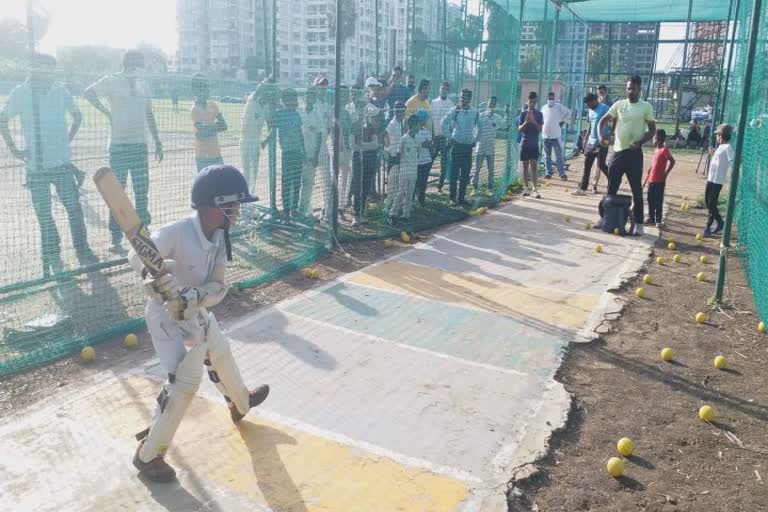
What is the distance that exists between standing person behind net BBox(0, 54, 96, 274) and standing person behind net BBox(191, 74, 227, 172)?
5.06 feet

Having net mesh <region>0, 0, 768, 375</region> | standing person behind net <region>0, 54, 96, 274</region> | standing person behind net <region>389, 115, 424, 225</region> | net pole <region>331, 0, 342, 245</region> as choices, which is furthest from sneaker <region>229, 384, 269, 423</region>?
standing person behind net <region>389, 115, 424, 225</region>

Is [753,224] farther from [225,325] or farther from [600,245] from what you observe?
[225,325]

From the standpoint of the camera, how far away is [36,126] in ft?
21.5

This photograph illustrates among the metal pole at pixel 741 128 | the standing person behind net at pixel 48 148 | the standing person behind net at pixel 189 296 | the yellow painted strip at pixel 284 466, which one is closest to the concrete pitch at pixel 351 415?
the yellow painted strip at pixel 284 466

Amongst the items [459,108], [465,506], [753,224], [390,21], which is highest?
[390,21]

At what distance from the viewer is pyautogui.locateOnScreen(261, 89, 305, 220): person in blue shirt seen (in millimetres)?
8914

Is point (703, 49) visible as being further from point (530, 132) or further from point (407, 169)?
point (407, 169)

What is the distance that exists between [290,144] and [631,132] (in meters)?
5.12

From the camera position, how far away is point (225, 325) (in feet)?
19.9

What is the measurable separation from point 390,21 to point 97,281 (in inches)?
568

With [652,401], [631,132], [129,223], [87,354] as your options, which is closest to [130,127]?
[87,354]

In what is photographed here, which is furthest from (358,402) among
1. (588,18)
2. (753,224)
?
(588,18)

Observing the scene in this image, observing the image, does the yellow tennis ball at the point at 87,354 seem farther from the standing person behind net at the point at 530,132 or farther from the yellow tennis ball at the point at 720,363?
the standing person behind net at the point at 530,132

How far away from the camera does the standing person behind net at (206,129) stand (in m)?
8.30
